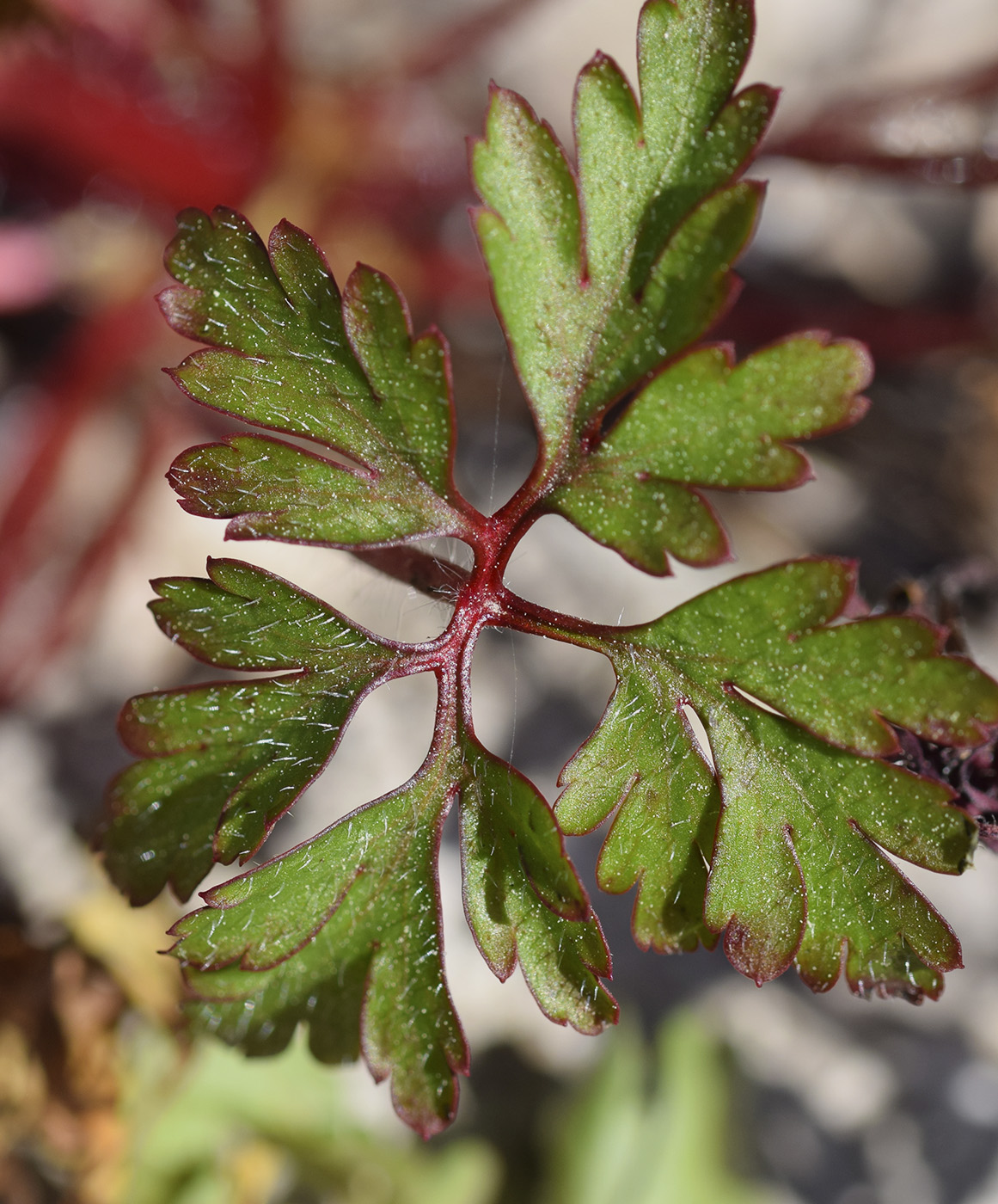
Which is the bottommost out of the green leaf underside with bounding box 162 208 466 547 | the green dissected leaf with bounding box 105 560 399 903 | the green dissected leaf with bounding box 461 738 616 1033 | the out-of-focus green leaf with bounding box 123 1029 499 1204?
the out-of-focus green leaf with bounding box 123 1029 499 1204

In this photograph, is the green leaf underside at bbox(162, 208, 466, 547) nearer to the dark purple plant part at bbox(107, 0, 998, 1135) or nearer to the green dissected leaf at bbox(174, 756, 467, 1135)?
the dark purple plant part at bbox(107, 0, 998, 1135)

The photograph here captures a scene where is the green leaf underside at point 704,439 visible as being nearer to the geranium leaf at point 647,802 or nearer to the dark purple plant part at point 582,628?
the dark purple plant part at point 582,628

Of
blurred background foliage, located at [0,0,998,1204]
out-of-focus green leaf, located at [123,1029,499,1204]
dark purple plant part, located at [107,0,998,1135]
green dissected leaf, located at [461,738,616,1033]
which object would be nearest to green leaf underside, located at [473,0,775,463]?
dark purple plant part, located at [107,0,998,1135]

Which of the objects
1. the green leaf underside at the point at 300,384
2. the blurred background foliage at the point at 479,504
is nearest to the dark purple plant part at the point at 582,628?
the green leaf underside at the point at 300,384

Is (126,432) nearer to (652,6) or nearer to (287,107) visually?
(287,107)

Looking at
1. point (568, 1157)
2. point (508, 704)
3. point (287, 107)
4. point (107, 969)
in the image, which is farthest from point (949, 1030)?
point (287, 107)

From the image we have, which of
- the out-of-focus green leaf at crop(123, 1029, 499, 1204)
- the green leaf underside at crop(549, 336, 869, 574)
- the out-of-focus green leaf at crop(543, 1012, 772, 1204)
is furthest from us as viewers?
the out-of-focus green leaf at crop(543, 1012, 772, 1204)

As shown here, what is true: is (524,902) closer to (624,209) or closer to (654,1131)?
(624,209)
